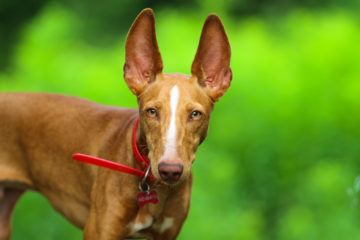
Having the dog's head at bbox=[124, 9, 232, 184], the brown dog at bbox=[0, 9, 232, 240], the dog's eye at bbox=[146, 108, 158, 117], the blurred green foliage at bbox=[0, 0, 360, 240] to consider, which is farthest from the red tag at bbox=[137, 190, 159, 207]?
the blurred green foliage at bbox=[0, 0, 360, 240]

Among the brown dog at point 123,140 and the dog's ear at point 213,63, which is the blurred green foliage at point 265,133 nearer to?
the brown dog at point 123,140

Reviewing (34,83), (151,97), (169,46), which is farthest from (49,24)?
(151,97)

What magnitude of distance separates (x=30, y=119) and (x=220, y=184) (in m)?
1.99

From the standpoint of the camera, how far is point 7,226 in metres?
4.54

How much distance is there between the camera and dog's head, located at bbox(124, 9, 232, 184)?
3014 mm

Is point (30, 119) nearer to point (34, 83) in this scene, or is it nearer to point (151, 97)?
point (151, 97)

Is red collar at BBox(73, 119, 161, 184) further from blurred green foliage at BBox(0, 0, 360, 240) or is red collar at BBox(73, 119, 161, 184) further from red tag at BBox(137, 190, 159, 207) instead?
blurred green foliage at BBox(0, 0, 360, 240)

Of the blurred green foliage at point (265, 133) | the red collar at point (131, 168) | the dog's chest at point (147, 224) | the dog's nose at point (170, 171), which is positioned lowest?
the blurred green foliage at point (265, 133)

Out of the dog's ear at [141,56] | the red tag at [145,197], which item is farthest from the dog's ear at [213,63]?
the red tag at [145,197]

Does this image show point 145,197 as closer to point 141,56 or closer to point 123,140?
point 123,140

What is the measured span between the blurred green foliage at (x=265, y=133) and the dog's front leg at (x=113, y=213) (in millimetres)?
1697

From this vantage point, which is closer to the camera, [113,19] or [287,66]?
[287,66]

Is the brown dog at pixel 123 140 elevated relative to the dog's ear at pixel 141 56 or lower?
lower

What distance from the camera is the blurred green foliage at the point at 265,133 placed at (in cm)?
530
